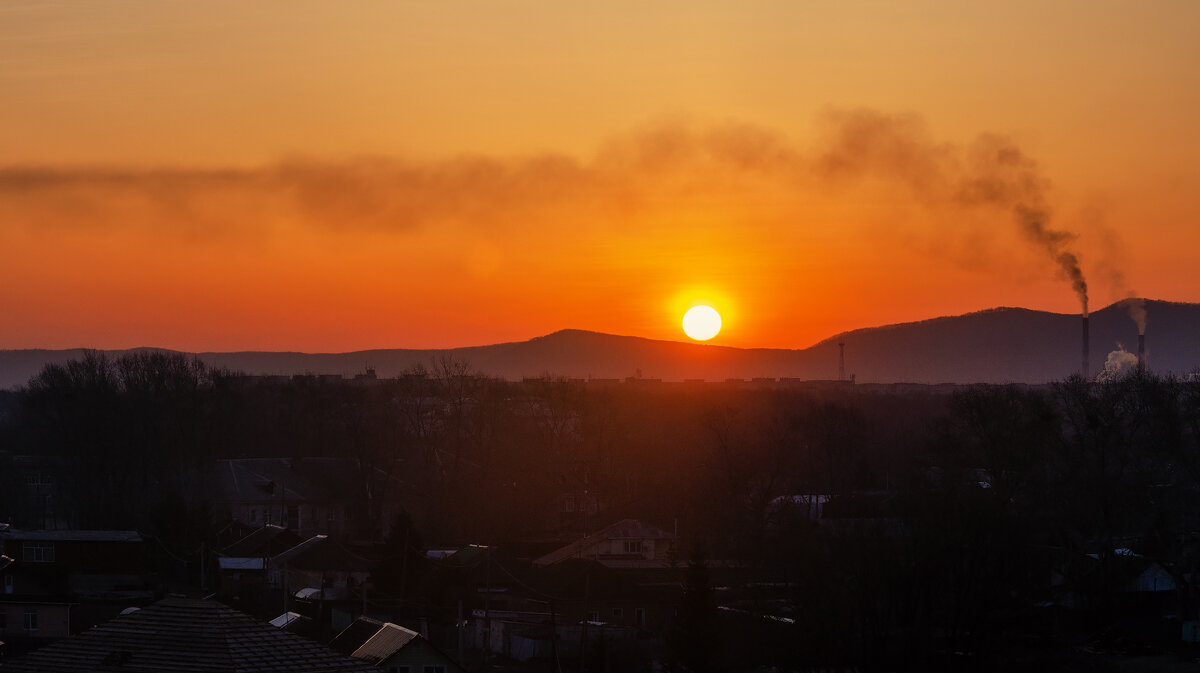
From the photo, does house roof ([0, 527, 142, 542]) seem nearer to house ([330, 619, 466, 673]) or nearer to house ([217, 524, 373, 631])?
house ([217, 524, 373, 631])

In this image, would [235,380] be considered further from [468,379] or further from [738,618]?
[738,618]

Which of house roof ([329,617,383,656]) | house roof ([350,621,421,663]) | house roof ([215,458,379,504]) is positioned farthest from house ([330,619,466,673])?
house roof ([215,458,379,504])

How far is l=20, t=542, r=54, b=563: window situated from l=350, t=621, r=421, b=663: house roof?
1601cm

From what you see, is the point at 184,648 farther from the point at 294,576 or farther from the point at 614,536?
the point at 614,536

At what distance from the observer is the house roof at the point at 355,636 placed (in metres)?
23.5

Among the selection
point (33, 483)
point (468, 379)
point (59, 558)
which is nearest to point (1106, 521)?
point (59, 558)

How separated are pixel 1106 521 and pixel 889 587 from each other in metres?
11.3

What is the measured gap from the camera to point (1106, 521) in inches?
1501

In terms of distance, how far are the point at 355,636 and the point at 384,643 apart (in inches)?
71.2

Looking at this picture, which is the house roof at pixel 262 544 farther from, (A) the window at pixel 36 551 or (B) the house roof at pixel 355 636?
(B) the house roof at pixel 355 636

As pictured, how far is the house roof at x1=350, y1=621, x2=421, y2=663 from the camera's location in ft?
71.7

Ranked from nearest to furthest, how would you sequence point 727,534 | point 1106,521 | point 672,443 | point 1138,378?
point 1106,521 → point 727,534 → point 1138,378 → point 672,443

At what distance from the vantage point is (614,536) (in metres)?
41.8

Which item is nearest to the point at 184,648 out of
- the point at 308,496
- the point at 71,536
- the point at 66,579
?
the point at 66,579
